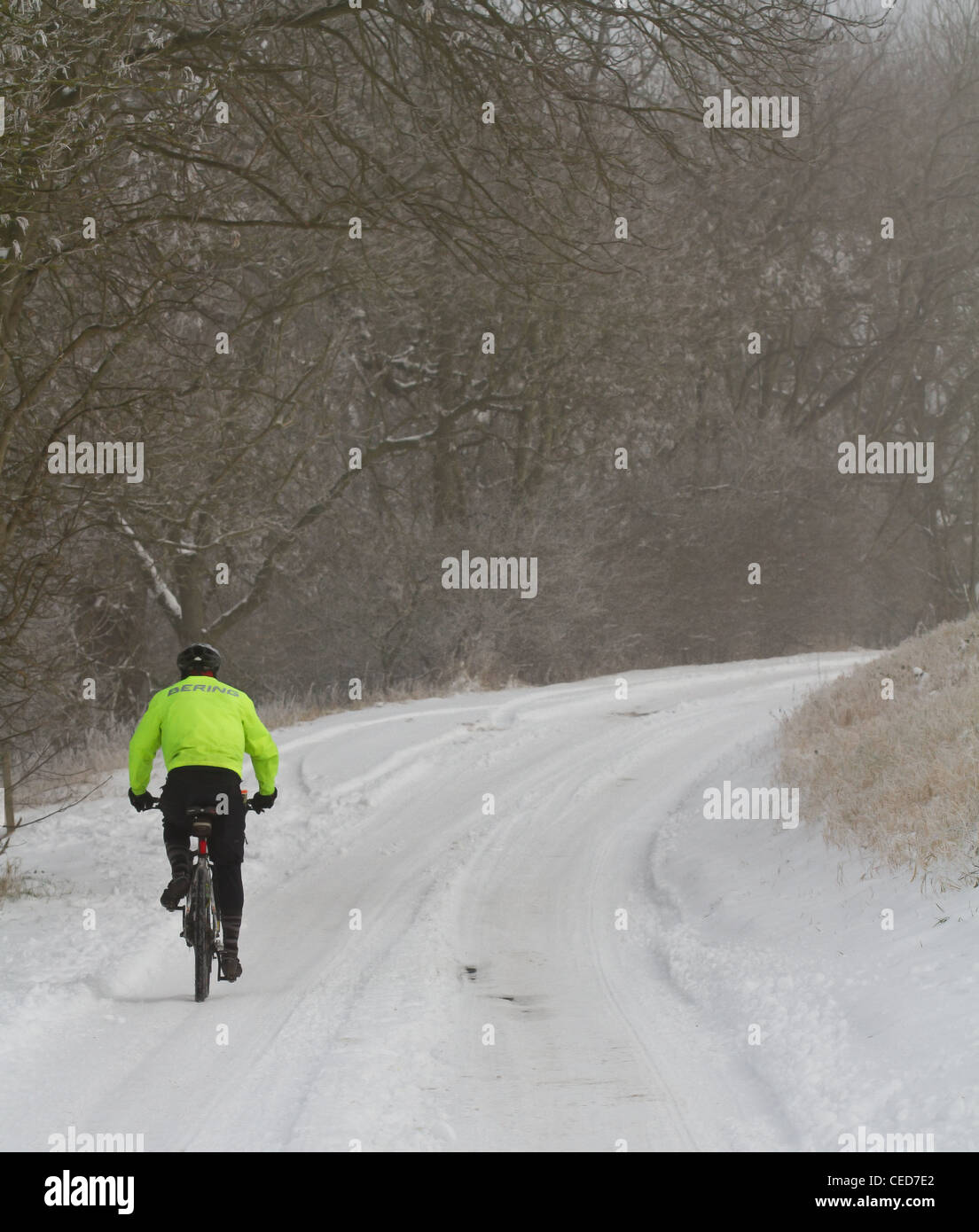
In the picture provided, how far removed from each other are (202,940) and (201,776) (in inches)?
35.8

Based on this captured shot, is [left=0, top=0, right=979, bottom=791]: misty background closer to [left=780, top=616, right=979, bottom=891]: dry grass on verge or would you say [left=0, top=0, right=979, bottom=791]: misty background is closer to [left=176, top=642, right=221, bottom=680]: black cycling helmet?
[left=176, top=642, right=221, bottom=680]: black cycling helmet

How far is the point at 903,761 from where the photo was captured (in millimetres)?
9938

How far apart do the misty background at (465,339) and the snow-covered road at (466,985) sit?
2.24m

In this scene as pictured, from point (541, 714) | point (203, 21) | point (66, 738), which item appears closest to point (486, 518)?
point (541, 714)

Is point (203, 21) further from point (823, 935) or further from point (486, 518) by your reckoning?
point (486, 518)

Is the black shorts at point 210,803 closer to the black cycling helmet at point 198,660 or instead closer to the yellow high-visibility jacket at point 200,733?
the yellow high-visibility jacket at point 200,733

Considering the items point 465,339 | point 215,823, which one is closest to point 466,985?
point 215,823

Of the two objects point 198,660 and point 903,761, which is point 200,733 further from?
point 903,761

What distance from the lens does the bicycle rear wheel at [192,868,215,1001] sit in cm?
720

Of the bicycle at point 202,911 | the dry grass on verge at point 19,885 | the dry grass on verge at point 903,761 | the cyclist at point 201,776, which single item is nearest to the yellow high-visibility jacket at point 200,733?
the cyclist at point 201,776

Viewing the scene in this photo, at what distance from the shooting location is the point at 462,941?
8477 mm

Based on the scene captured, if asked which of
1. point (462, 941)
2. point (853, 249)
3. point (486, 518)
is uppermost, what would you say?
point (853, 249)

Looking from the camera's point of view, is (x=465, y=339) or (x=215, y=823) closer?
(x=215, y=823)
